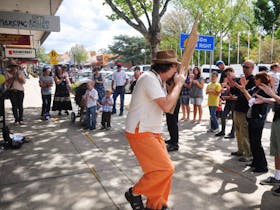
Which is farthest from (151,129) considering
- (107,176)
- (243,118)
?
(243,118)

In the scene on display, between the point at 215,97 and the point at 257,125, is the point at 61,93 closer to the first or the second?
the point at 215,97

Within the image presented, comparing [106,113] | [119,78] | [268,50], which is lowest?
[106,113]

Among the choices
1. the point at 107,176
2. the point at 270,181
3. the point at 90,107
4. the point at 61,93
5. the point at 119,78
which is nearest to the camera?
the point at 270,181

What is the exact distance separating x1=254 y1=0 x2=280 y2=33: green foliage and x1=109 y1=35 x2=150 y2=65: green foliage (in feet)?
92.4

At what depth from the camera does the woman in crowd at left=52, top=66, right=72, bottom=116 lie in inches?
405

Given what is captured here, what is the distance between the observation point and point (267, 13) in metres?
44.7

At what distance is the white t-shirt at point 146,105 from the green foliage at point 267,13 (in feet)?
155

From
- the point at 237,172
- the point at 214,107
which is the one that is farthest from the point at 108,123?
the point at 237,172

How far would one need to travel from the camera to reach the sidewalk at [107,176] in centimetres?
368

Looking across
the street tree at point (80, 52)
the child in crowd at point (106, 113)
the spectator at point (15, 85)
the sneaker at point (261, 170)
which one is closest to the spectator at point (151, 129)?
the sneaker at point (261, 170)

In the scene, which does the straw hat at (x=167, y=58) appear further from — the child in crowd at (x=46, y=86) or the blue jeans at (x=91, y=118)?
the child in crowd at (x=46, y=86)

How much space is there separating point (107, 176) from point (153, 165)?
178 cm

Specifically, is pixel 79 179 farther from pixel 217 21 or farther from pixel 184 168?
pixel 217 21

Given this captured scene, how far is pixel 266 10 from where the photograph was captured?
146ft
